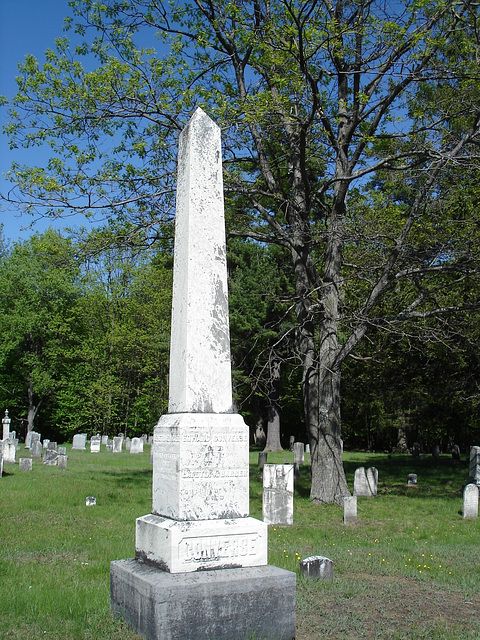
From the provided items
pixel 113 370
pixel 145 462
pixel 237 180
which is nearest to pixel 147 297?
pixel 113 370

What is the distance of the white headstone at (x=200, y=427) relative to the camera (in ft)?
14.8

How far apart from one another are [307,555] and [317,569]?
1.65 meters

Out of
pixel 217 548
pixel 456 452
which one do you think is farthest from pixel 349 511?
pixel 456 452

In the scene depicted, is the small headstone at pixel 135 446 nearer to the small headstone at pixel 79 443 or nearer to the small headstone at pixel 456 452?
the small headstone at pixel 79 443

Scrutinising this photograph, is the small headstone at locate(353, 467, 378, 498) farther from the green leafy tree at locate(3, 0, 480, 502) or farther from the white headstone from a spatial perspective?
the white headstone

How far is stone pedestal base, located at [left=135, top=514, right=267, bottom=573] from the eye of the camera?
4.38 m

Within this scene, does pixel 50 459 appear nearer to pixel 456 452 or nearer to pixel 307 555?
pixel 307 555

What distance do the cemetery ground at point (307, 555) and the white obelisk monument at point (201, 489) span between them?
0.46m

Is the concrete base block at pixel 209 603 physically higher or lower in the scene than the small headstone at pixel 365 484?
higher

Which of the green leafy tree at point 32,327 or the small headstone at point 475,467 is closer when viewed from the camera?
the small headstone at point 475,467

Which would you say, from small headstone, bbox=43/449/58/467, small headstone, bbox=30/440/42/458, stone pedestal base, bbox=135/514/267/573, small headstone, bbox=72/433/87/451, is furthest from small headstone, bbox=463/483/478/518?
small headstone, bbox=72/433/87/451

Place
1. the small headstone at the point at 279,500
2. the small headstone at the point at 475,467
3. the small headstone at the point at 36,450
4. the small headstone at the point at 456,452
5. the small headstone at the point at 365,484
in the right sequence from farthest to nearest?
the small headstone at the point at 456,452 < the small headstone at the point at 36,450 < the small headstone at the point at 475,467 < the small headstone at the point at 365,484 < the small headstone at the point at 279,500

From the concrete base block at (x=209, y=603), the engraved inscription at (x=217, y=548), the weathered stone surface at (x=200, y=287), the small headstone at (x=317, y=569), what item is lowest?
the small headstone at (x=317, y=569)

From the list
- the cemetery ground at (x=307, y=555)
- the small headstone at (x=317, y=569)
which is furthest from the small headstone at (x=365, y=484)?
the small headstone at (x=317, y=569)
